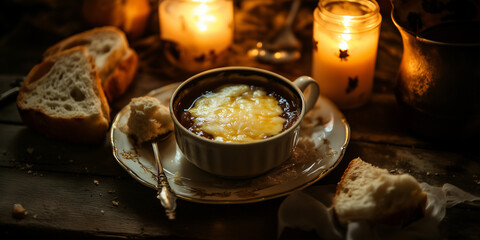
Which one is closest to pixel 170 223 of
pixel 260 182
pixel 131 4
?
pixel 260 182

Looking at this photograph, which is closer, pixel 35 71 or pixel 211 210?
pixel 211 210

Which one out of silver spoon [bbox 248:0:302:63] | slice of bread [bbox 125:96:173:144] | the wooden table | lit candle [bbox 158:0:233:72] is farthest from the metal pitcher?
slice of bread [bbox 125:96:173:144]

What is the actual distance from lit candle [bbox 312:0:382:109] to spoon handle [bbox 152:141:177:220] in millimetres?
879

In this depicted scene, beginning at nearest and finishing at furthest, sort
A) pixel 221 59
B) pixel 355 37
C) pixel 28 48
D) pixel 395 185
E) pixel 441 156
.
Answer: pixel 395 185, pixel 441 156, pixel 355 37, pixel 221 59, pixel 28 48

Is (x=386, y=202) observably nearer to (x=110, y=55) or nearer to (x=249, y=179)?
(x=249, y=179)

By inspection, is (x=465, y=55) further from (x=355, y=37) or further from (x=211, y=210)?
(x=211, y=210)

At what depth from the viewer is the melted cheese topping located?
1.54 meters

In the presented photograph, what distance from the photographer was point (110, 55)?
2.17 m

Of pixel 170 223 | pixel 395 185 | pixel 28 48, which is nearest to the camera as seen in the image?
pixel 395 185

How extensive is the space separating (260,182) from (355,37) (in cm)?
79

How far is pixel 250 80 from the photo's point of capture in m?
1.83

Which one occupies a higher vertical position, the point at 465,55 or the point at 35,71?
the point at 465,55

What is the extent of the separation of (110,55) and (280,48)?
877 millimetres

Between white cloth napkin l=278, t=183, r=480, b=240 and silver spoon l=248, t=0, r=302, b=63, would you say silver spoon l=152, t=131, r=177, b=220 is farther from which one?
silver spoon l=248, t=0, r=302, b=63
